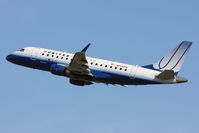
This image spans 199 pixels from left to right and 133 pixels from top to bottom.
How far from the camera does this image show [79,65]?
60.1m

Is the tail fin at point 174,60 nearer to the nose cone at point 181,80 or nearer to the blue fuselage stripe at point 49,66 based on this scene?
the nose cone at point 181,80

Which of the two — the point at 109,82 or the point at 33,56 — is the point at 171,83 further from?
the point at 33,56

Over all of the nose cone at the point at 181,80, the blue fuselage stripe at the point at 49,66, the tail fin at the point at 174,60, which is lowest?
the blue fuselage stripe at the point at 49,66

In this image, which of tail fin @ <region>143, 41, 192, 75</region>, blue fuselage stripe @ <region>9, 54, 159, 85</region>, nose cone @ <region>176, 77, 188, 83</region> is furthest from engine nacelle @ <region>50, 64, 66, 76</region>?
nose cone @ <region>176, 77, 188, 83</region>

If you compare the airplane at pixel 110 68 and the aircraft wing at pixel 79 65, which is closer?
the aircraft wing at pixel 79 65

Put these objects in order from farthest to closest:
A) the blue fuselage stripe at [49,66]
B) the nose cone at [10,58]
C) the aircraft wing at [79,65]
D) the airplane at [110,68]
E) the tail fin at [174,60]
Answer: the nose cone at [10,58] → the tail fin at [174,60] → the blue fuselage stripe at [49,66] → the airplane at [110,68] → the aircraft wing at [79,65]

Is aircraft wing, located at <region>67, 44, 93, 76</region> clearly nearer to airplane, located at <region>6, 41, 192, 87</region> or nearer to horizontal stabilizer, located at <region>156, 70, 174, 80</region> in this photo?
airplane, located at <region>6, 41, 192, 87</region>

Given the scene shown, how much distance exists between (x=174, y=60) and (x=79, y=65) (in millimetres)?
12976

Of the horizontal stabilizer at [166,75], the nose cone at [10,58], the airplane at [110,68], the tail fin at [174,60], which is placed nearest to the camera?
the horizontal stabilizer at [166,75]

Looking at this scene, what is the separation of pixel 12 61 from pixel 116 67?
17665 mm

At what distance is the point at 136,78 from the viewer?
195ft

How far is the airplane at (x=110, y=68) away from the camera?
5881 cm

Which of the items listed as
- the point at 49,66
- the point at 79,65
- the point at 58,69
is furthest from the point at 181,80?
the point at 49,66

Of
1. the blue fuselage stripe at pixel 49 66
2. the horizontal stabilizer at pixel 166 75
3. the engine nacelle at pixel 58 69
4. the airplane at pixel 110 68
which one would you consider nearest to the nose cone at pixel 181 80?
the airplane at pixel 110 68
